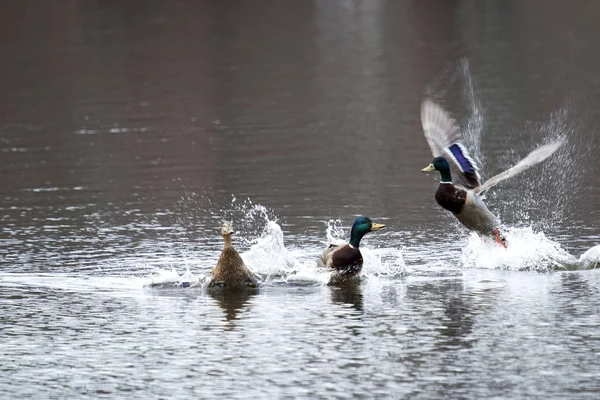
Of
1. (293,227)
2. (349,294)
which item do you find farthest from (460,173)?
(349,294)

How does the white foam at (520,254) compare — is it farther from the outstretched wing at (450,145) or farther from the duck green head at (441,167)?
the outstretched wing at (450,145)

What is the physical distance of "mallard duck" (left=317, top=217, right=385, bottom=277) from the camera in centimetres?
1484

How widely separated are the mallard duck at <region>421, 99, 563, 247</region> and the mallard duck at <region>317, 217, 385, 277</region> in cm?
143

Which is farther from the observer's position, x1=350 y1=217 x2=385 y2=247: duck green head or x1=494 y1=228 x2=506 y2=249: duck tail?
x1=494 y1=228 x2=506 y2=249: duck tail

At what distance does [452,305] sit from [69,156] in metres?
13.3

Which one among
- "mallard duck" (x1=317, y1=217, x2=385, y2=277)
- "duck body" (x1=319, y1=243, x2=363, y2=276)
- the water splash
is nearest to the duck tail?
"mallard duck" (x1=317, y1=217, x2=385, y2=277)

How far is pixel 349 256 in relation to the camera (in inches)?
585

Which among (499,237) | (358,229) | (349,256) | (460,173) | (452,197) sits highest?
(460,173)

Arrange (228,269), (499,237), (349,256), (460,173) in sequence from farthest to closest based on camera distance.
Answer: (460,173) < (499,237) < (349,256) < (228,269)

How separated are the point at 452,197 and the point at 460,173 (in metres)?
0.72

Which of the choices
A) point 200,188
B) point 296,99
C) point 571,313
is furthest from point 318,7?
point 571,313

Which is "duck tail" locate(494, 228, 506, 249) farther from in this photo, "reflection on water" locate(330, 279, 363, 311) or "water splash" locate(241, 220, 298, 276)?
"water splash" locate(241, 220, 298, 276)

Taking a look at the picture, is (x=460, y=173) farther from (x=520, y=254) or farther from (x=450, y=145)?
(x=520, y=254)

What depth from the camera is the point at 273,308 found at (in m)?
13.3
